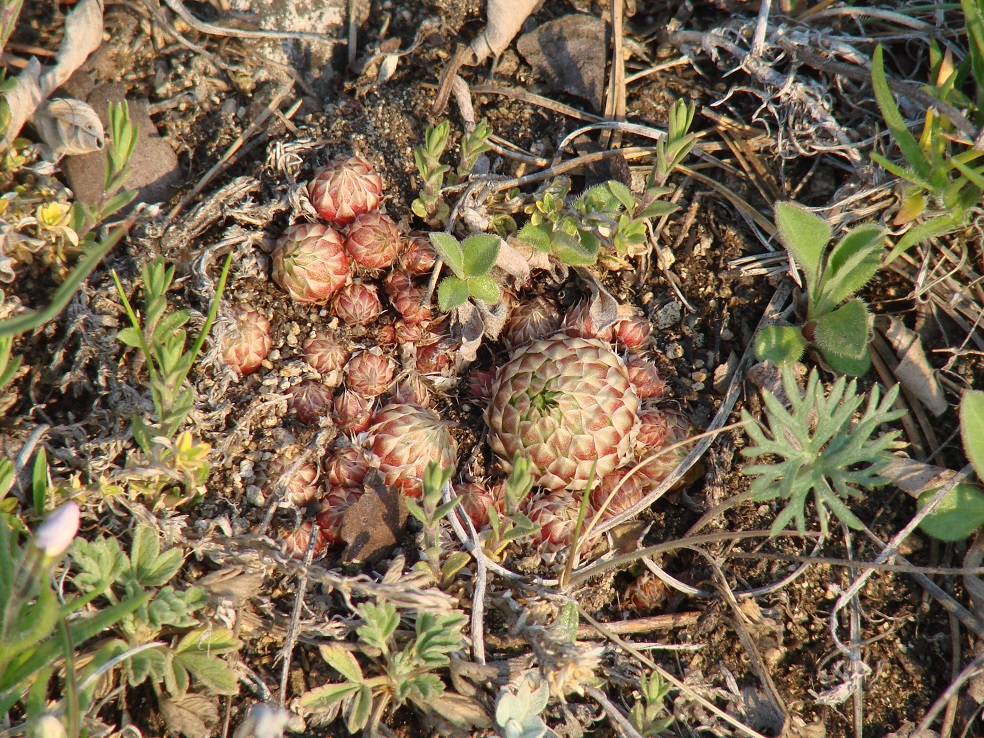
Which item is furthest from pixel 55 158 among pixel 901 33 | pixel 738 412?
pixel 901 33

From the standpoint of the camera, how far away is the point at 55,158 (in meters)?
2.94

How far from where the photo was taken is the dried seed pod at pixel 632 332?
119 inches

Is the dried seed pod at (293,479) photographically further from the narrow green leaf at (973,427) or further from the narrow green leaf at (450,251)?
the narrow green leaf at (973,427)

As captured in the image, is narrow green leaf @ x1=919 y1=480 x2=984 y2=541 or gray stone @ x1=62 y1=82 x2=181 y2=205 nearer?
narrow green leaf @ x1=919 y1=480 x2=984 y2=541

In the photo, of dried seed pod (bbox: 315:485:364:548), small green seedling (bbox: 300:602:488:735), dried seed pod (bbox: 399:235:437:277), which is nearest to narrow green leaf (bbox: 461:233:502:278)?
dried seed pod (bbox: 399:235:437:277)

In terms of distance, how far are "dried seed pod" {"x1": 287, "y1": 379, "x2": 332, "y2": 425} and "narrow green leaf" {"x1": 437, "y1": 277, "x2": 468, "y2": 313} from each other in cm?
62

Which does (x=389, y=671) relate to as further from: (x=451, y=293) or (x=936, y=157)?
(x=936, y=157)

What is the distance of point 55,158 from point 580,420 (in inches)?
97.0

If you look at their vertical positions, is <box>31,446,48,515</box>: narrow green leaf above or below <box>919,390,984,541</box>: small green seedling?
above

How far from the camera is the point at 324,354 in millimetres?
2898

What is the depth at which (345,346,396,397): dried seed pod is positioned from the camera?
2.91 meters

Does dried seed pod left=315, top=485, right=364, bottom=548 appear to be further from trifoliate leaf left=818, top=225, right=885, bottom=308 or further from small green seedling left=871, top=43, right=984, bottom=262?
small green seedling left=871, top=43, right=984, bottom=262

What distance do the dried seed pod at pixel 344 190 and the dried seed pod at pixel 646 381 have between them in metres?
1.33

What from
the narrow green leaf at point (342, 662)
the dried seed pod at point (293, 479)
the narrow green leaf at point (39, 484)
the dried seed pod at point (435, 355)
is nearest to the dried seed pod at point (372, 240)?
the dried seed pod at point (435, 355)
